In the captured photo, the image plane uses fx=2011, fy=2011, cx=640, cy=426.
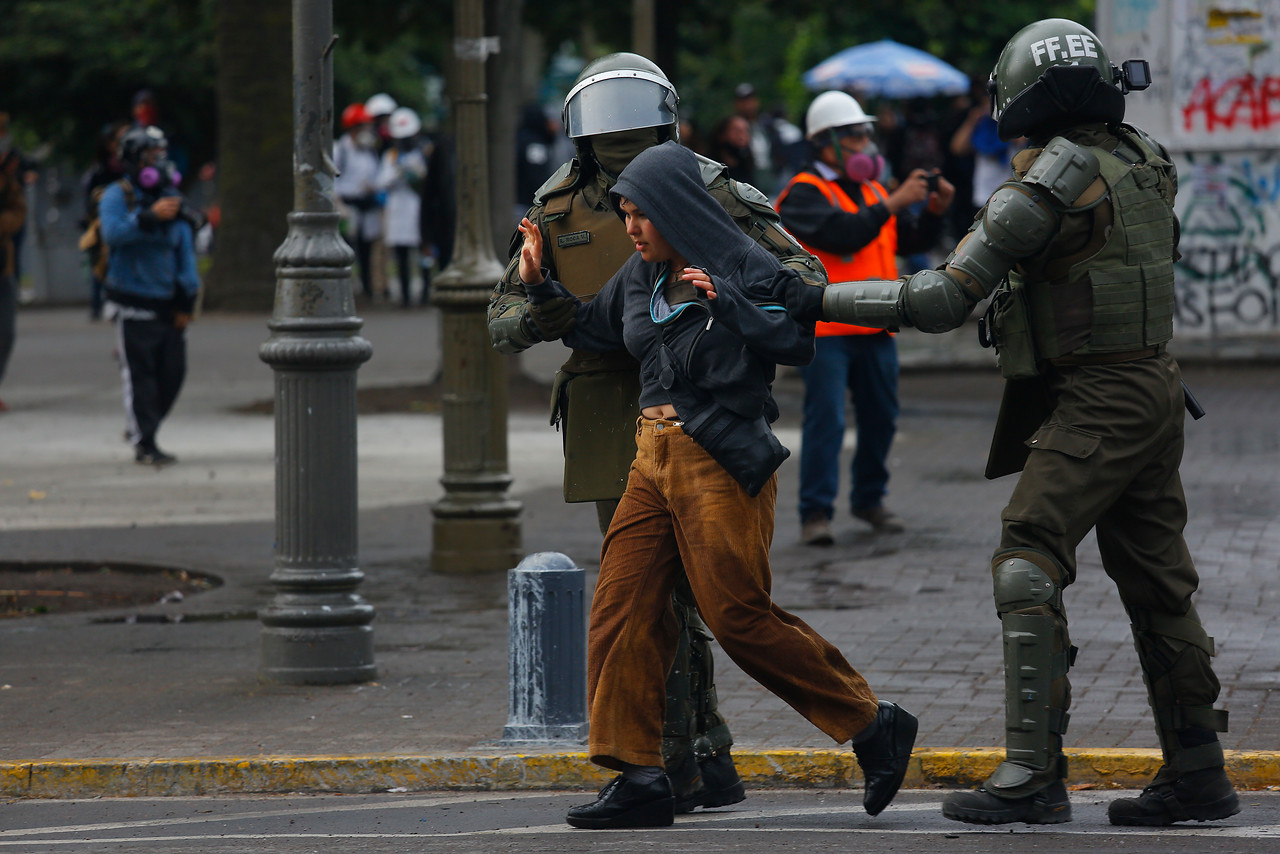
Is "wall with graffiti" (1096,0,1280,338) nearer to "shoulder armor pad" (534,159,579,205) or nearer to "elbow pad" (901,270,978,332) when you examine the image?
"shoulder armor pad" (534,159,579,205)

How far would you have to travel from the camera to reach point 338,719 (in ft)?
21.3

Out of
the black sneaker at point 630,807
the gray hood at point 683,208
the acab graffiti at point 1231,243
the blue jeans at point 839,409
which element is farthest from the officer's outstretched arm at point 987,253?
the acab graffiti at point 1231,243

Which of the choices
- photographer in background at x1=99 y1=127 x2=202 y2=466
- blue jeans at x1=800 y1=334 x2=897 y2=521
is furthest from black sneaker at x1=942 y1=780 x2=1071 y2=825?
photographer in background at x1=99 y1=127 x2=202 y2=466

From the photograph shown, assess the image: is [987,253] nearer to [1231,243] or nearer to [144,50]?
[1231,243]

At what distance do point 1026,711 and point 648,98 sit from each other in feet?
6.07

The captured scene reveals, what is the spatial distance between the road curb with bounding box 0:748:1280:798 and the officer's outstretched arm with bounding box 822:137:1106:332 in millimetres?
1525

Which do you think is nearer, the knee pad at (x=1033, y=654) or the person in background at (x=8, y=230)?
the knee pad at (x=1033, y=654)

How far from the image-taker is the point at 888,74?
23.3 m

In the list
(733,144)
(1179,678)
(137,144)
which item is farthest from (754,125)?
(1179,678)

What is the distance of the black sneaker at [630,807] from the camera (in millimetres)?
5102

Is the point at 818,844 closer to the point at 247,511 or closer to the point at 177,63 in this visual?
the point at 247,511

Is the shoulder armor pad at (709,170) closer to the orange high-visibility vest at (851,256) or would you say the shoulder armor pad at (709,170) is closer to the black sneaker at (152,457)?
the orange high-visibility vest at (851,256)

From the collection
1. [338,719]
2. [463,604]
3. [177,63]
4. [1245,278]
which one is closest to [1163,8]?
[1245,278]

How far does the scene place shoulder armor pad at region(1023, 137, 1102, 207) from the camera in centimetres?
479
